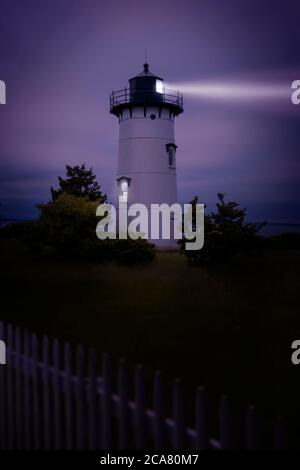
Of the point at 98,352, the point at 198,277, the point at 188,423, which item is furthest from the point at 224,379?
the point at 198,277

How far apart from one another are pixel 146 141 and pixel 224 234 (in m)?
8.80

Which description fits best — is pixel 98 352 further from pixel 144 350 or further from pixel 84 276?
pixel 84 276

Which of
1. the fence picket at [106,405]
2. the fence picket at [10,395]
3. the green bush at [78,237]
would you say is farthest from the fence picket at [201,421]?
the green bush at [78,237]

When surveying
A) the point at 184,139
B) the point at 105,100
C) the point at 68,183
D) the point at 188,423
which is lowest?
the point at 188,423

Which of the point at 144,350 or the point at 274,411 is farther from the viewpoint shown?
the point at 144,350

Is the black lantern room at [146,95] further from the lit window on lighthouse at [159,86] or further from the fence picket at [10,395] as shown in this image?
the fence picket at [10,395]

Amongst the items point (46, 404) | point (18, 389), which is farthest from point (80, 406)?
point (18, 389)

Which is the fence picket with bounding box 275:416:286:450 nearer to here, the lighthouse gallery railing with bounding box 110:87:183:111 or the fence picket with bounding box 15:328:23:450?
the fence picket with bounding box 15:328:23:450

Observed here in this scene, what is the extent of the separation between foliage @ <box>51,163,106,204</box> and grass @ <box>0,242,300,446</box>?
20.1 ft

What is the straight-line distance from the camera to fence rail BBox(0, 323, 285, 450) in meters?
3.56

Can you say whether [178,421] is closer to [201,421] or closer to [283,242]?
[201,421]

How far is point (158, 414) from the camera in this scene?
382 cm

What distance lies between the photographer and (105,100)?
29.7 meters
